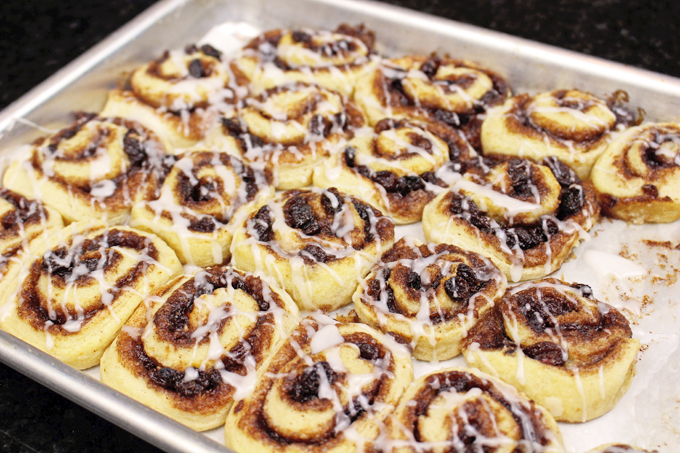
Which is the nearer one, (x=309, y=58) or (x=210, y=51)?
(x=309, y=58)

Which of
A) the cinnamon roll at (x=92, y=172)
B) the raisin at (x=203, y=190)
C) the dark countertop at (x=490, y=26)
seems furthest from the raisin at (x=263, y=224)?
the dark countertop at (x=490, y=26)

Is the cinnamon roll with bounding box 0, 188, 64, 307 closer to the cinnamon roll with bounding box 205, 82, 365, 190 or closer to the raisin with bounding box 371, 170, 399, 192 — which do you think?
the cinnamon roll with bounding box 205, 82, 365, 190

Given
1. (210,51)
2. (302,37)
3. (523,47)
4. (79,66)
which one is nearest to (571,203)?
(523,47)

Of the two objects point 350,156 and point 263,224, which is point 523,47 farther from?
point 263,224

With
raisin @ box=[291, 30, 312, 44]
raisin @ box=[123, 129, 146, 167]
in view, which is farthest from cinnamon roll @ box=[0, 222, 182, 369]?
raisin @ box=[291, 30, 312, 44]

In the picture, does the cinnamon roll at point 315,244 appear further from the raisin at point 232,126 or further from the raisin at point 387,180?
the raisin at point 232,126
